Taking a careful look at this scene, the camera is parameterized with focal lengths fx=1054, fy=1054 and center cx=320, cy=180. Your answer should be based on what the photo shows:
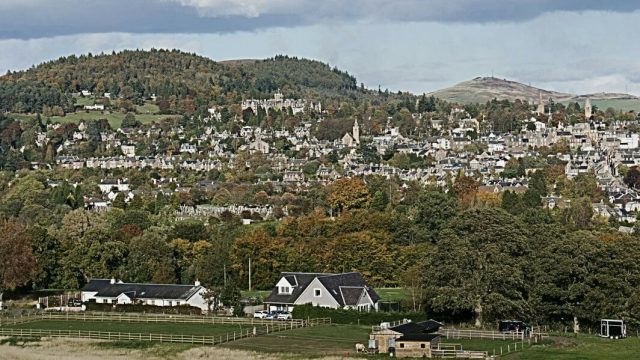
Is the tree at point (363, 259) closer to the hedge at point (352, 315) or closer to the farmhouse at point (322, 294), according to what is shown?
the farmhouse at point (322, 294)

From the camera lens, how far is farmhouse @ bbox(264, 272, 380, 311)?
168 feet

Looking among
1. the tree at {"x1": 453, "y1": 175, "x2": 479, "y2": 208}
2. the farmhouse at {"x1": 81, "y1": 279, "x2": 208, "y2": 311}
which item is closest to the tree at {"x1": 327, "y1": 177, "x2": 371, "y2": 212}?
the tree at {"x1": 453, "y1": 175, "x2": 479, "y2": 208}

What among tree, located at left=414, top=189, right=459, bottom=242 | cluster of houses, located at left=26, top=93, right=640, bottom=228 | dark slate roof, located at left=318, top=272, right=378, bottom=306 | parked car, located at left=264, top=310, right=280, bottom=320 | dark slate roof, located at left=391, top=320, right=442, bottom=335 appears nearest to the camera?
dark slate roof, located at left=391, top=320, right=442, bottom=335

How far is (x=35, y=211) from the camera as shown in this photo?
309 feet

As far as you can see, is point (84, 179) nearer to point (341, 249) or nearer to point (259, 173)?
point (259, 173)

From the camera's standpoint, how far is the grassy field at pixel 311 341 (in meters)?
39.0

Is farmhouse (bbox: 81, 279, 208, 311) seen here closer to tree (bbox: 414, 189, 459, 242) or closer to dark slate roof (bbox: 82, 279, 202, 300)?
dark slate roof (bbox: 82, 279, 202, 300)

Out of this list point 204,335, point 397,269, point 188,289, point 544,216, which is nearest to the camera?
point 204,335

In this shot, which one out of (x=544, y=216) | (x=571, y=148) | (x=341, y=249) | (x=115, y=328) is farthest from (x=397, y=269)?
(x=571, y=148)

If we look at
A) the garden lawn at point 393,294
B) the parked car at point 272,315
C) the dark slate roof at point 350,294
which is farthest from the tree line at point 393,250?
the parked car at point 272,315

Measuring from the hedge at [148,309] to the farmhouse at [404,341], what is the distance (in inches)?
601

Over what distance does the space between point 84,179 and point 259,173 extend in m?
22.2

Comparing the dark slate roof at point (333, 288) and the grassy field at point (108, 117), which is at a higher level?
the grassy field at point (108, 117)

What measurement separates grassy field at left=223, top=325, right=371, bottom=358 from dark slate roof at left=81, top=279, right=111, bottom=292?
16618 millimetres
